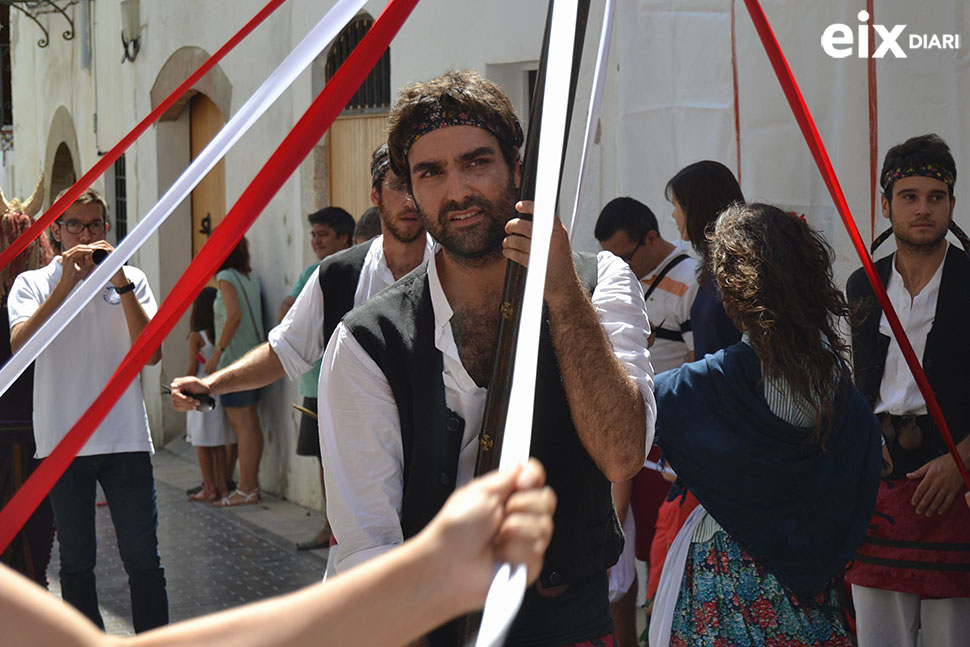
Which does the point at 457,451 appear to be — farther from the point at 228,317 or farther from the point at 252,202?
the point at 228,317

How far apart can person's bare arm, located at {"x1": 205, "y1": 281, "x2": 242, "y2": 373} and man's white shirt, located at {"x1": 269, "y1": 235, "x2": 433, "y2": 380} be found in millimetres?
4636

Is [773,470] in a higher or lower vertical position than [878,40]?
lower

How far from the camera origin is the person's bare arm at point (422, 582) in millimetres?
1328

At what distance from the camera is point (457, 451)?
248cm

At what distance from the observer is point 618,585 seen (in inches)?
194

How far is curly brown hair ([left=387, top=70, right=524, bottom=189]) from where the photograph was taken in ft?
→ 8.60

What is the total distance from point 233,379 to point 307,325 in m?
0.47

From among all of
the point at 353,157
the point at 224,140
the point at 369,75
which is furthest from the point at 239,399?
the point at 224,140

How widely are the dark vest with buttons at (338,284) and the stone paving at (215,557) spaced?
2.63 metres

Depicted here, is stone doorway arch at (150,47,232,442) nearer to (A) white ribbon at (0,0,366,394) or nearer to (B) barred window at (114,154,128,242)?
(B) barred window at (114,154,128,242)

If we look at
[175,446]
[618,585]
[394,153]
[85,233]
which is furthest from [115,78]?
→ [394,153]

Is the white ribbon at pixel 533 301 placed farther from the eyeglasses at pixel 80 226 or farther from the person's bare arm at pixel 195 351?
the person's bare arm at pixel 195 351

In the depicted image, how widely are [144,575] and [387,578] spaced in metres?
4.02

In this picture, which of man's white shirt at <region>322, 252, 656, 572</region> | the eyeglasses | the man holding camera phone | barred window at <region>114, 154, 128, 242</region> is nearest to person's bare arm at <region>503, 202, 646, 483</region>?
man's white shirt at <region>322, 252, 656, 572</region>
